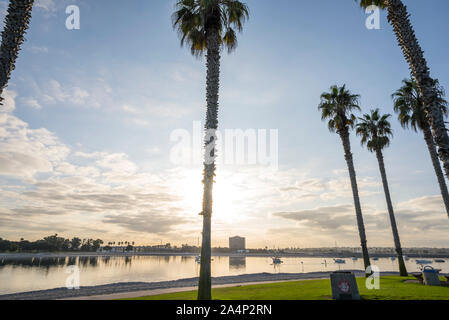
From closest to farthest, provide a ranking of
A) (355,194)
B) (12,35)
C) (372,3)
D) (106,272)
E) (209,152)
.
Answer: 1. (12,35)
2. (209,152)
3. (372,3)
4. (355,194)
5. (106,272)

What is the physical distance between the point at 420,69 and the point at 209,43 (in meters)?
11.2

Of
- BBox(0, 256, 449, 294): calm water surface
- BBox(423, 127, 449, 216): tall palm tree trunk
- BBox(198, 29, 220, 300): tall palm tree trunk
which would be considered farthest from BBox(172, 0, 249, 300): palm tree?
BBox(0, 256, 449, 294): calm water surface

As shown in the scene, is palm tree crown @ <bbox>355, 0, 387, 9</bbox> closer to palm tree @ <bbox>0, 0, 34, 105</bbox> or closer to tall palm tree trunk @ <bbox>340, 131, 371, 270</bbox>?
tall palm tree trunk @ <bbox>340, 131, 371, 270</bbox>

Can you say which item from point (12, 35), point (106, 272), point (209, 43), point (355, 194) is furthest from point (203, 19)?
point (106, 272)

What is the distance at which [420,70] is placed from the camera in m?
11.0

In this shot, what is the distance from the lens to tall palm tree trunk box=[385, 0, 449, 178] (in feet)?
33.3

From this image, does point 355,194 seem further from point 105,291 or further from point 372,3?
point 105,291

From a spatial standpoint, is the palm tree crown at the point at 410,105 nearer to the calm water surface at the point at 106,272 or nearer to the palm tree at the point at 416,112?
the palm tree at the point at 416,112
